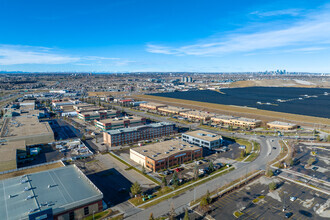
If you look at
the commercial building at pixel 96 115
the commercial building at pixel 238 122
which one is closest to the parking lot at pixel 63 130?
the commercial building at pixel 96 115

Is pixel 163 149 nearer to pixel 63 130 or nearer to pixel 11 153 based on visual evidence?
pixel 11 153

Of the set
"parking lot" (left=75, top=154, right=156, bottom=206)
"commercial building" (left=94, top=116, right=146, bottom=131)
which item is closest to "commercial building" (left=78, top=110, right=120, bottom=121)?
"commercial building" (left=94, top=116, right=146, bottom=131)

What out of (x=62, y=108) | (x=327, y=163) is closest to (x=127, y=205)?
(x=327, y=163)

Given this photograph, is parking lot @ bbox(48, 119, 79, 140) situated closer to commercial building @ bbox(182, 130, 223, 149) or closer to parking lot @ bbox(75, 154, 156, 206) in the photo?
parking lot @ bbox(75, 154, 156, 206)

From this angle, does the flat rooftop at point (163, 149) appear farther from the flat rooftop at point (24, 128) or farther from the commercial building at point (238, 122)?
the commercial building at point (238, 122)

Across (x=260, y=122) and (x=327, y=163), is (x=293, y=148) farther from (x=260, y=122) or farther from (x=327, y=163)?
(x=260, y=122)
